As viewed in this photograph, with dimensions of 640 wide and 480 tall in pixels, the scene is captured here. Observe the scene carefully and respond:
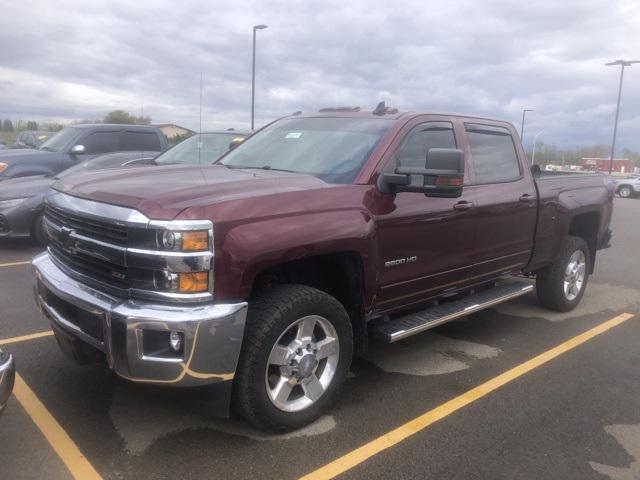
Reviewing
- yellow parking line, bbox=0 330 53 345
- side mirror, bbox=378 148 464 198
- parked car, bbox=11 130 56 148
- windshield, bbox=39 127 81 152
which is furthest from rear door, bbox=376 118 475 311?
parked car, bbox=11 130 56 148

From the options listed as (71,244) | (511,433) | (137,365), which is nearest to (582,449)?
(511,433)

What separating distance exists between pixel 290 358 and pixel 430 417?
3.40 ft

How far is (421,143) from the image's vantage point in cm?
421

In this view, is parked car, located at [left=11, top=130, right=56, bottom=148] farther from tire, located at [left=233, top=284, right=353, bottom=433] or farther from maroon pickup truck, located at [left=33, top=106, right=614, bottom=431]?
tire, located at [left=233, top=284, right=353, bottom=433]

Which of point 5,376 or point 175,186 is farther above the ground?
point 175,186

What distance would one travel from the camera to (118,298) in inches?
117

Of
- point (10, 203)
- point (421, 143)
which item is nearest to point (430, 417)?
point (421, 143)

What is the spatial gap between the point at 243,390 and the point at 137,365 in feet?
1.88

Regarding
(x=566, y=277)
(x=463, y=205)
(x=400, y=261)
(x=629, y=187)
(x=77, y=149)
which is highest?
(x=77, y=149)

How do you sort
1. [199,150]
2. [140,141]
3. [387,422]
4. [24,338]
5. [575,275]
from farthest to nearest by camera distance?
[140,141]
[199,150]
[575,275]
[24,338]
[387,422]

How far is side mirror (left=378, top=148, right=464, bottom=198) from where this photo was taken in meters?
3.51

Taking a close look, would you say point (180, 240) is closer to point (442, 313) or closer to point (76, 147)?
point (442, 313)

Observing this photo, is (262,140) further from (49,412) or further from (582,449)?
(582,449)

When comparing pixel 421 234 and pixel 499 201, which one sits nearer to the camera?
pixel 421 234
